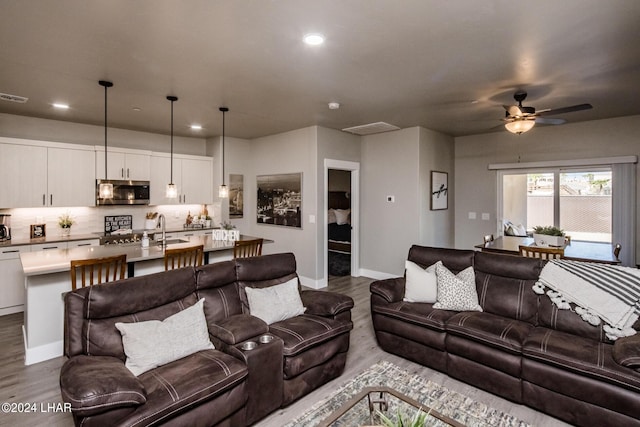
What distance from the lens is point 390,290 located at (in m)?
3.57

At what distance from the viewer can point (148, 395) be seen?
1882 millimetres

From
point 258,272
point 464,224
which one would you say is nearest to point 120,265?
point 258,272

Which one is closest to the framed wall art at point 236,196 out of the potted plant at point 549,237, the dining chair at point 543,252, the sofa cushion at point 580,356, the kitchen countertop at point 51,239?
the kitchen countertop at point 51,239

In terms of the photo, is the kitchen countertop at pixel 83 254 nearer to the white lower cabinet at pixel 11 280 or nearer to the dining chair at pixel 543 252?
the white lower cabinet at pixel 11 280

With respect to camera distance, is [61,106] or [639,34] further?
[61,106]

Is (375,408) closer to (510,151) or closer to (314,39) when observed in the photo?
(314,39)

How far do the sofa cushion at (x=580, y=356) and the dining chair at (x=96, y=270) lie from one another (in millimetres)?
3572

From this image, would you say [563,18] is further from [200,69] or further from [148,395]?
[148,395]

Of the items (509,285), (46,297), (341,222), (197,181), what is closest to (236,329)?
(46,297)

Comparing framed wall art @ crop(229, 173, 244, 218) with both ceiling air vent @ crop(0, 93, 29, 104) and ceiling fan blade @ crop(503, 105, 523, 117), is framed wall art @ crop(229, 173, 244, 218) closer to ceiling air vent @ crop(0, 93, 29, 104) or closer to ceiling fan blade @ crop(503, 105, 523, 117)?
ceiling air vent @ crop(0, 93, 29, 104)

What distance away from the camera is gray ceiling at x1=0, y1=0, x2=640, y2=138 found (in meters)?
2.25

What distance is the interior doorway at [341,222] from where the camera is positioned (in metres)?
6.08

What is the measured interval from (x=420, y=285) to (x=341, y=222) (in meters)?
4.83

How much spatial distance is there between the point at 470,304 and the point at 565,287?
2.58ft
